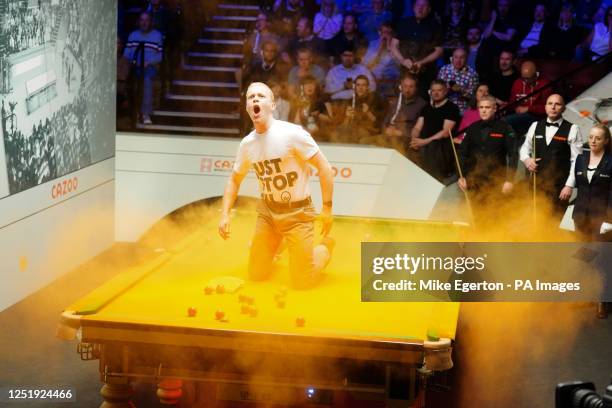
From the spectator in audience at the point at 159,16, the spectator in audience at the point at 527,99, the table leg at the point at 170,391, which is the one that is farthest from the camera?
the spectator in audience at the point at 159,16

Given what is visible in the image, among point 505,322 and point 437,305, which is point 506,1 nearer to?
point 505,322

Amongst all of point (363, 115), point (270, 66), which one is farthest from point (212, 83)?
point (363, 115)

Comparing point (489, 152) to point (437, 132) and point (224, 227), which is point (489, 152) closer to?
point (437, 132)

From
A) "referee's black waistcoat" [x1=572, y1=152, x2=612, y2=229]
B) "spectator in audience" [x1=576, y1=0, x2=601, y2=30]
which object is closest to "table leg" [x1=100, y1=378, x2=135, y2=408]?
"referee's black waistcoat" [x1=572, y1=152, x2=612, y2=229]

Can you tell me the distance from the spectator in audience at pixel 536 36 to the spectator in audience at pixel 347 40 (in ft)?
4.79

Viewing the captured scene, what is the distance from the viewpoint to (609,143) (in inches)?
262

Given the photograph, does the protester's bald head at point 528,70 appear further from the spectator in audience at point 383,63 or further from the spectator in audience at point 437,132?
the spectator in audience at point 383,63

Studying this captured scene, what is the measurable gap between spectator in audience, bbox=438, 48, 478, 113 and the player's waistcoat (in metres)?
0.84

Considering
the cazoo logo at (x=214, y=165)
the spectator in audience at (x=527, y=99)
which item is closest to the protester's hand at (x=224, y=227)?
the cazoo logo at (x=214, y=165)

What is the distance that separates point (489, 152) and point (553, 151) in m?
0.53

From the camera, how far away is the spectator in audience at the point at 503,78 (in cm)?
784

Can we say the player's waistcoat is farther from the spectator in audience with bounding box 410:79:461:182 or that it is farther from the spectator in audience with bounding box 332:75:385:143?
the spectator in audience with bounding box 332:75:385:143

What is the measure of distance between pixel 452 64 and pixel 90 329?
16.7 ft

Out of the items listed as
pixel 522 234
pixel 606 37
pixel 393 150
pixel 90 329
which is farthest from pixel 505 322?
pixel 90 329
